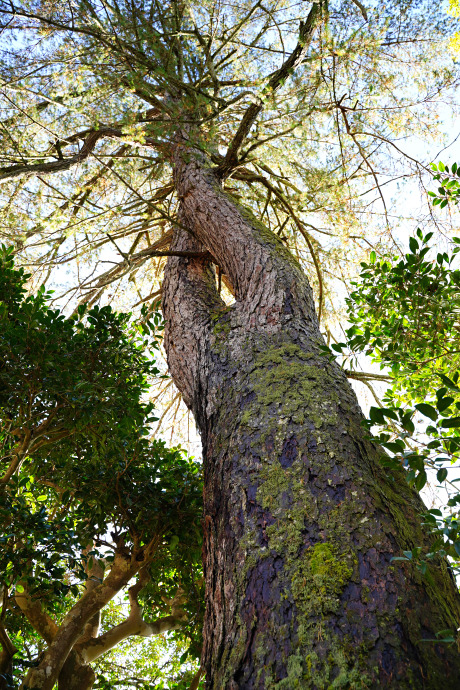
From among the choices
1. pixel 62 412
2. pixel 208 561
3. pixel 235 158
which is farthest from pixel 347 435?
pixel 235 158

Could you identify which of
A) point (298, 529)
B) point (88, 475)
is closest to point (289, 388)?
point (298, 529)

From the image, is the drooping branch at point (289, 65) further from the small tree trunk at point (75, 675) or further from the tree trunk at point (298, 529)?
the small tree trunk at point (75, 675)

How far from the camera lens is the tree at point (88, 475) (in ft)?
8.84

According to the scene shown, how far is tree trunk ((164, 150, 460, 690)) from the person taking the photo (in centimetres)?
105

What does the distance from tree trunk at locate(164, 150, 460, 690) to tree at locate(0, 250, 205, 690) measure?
0.86 metres

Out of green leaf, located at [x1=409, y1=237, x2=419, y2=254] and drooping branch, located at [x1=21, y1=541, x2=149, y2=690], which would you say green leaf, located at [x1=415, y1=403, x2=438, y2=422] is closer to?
green leaf, located at [x1=409, y1=237, x2=419, y2=254]

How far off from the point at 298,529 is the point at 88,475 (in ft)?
6.43

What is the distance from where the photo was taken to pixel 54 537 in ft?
7.53

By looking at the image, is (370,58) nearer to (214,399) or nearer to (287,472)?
(214,399)

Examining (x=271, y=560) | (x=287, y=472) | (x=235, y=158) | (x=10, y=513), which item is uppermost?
(x=235, y=158)

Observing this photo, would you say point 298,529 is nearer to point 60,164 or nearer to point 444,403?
Answer: point 444,403

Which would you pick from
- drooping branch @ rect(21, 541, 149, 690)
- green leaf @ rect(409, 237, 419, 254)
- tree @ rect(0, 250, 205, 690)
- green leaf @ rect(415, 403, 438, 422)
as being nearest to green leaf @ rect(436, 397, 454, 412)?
green leaf @ rect(415, 403, 438, 422)

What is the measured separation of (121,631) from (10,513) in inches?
54.7

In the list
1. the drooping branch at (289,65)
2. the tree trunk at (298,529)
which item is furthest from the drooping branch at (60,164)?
the tree trunk at (298,529)
